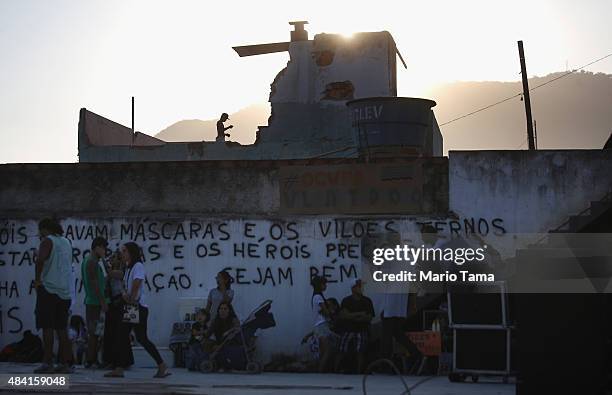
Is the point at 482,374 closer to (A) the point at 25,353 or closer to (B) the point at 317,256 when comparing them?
(B) the point at 317,256

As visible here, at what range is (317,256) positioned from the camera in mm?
15258

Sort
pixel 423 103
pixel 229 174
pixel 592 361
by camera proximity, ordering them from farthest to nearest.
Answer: pixel 423 103, pixel 229 174, pixel 592 361

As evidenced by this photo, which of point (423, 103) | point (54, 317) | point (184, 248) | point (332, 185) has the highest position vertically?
point (423, 103)

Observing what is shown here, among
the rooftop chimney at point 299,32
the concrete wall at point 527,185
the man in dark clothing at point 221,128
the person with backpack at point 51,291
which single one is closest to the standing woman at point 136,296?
the person with backpack at point 51,291

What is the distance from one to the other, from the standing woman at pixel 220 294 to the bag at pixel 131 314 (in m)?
2.44

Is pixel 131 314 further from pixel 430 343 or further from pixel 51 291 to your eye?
pixel 430 343

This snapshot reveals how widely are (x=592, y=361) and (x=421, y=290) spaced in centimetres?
569

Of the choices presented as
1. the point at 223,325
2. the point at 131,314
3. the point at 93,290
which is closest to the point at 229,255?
the point at 223,325

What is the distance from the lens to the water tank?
16891mm

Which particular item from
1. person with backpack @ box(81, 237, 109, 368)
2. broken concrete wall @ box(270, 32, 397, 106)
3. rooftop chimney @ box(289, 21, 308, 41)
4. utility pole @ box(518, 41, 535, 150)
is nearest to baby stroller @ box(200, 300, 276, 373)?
person with backpack @ box(81, 237, 109, 368)

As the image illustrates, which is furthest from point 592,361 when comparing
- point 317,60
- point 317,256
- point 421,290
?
point 317,60

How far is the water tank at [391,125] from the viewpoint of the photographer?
55.4ft
